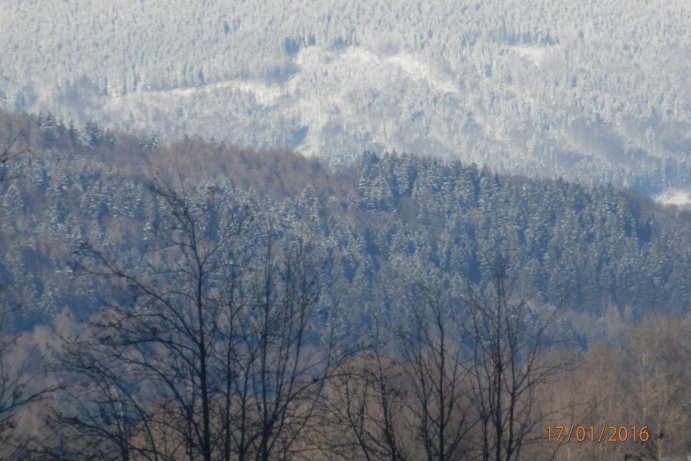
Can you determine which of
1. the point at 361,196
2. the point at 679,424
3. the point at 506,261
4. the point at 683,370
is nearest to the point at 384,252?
the point at 361,196

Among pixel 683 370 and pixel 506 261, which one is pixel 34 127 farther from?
pixel 506 261

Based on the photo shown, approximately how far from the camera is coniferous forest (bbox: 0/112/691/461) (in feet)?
53.8

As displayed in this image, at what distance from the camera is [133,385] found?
641 inches

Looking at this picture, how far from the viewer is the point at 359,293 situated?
5492 inches

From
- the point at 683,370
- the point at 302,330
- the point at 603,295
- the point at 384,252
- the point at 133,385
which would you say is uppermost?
the point at 384,252

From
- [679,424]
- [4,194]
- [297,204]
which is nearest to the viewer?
[679,424]

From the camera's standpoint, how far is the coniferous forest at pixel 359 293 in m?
16.4

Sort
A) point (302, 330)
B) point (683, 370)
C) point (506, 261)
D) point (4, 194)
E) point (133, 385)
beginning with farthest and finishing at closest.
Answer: point (4, 194), point (683, 370), point (506, 261), point (302, 330), point (133, 385)

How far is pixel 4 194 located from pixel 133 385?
481 feet

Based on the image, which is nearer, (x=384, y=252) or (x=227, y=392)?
(x=227, y=392)
